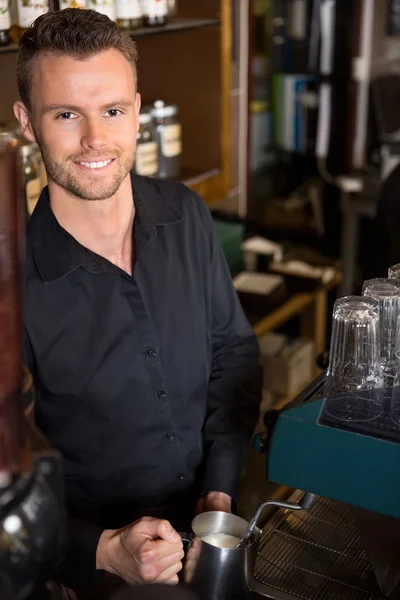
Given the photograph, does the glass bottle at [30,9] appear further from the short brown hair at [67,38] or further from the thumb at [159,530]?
the thumb at [159,530]

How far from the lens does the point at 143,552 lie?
1147mm

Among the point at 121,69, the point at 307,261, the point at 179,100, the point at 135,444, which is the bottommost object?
the point at 307,261

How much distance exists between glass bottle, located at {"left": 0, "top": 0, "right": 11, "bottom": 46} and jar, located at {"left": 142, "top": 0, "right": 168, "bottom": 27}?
413mm

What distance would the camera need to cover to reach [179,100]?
2254mm

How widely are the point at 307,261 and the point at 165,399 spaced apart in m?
1.38

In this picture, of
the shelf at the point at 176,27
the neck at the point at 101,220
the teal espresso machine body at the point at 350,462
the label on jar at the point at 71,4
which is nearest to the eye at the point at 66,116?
the neck at the point at 101,220

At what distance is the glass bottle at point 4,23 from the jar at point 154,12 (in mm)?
413

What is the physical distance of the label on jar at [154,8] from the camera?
1.88m

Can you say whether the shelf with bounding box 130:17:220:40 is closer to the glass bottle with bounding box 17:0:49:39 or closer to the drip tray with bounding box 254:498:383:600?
the glass bottle with bounding box 17:0:49:39

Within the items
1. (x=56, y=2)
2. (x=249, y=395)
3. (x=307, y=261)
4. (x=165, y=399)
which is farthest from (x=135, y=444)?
(x=307, y=261)

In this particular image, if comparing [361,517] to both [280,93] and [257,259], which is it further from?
[280,93]

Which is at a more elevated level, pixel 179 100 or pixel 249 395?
pixel 179 100

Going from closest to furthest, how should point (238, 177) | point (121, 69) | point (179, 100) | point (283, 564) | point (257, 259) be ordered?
point (283, 564) → point (121, 69) → point (179, 100) → point (257, 259) → point (238, 177)

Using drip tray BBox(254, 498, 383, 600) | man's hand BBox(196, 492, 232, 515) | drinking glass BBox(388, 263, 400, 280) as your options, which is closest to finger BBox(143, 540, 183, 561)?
drip tray BBox(254, 498, 383, 600)
